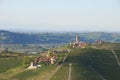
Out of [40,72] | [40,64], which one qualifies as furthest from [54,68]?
[40,64]

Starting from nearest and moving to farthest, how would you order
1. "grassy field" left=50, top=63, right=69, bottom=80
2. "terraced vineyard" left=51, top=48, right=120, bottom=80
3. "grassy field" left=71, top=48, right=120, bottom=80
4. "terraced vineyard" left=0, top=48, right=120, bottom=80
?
"grassy field" left=50, top=63, right=69, bottom=80, "terraced vineyard" left=51, top=48, right=120, bottom=80, "terraced vineyard" left=0, top=48, right=120, bottom=80, "grassy field" left=71, top=48, right=120, bottom=80

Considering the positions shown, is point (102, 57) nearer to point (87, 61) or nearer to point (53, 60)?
point (87, 61)

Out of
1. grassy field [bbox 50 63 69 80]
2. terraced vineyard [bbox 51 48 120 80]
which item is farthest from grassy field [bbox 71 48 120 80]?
grassy field [bbox 50 63 69 80]

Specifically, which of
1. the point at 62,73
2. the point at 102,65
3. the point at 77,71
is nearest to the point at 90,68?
the point at 102,65

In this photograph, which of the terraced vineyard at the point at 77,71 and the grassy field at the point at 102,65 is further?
the grassy field at the point at 102,65

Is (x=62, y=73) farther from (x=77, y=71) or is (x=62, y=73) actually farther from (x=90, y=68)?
(x=90, y=68)

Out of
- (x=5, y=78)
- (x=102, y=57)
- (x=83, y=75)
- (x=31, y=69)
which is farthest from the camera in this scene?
(x=102, y=57)

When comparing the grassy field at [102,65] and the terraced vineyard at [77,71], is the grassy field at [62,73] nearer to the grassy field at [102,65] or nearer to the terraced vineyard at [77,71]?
the terraced vineyard at [77,71]

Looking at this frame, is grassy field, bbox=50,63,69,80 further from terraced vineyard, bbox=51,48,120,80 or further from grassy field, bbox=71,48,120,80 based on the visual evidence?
grassy field, bbox=71,48,120,80

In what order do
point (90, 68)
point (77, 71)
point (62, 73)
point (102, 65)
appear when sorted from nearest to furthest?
point (62, 73)
point (77, 71)
point (90, 68)
point (102, 65)

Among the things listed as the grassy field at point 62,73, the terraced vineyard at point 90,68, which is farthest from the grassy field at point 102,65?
the grassy field at point 62,73

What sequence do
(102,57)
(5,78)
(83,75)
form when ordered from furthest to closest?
(102,57) < (5,78) < (83,75)
